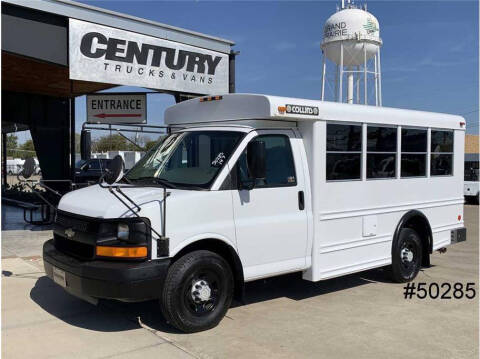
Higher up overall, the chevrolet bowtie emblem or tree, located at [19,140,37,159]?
tree, located at [19,140,37,159]

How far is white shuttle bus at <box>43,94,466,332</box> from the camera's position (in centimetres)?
475

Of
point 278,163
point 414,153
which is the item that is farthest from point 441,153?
point 278,163

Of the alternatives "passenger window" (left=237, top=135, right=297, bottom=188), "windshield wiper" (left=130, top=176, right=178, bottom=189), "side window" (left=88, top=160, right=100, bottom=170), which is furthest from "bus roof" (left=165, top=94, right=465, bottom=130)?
"side window" (left=88, top=160, right=100, bottom=170)

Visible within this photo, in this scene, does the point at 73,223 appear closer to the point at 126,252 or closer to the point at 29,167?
the point at 126,252

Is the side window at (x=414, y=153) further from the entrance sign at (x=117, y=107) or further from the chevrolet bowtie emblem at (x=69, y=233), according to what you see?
the entrance sign at (x=117, y=107)

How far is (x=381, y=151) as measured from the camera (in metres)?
6.88

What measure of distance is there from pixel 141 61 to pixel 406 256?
21.1ft

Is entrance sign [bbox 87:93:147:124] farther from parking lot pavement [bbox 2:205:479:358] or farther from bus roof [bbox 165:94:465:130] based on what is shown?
parking lot pavement [bbox 2:205:479:358]

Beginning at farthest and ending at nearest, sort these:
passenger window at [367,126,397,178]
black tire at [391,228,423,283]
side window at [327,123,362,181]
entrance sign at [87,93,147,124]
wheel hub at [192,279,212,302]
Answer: entrance sign at [87,93,147,124] < black tire at [391,228,423,283] < passenger window at [367,126,397,178] < side window at [327,123,362,181] < wheel hub at [192,279,212,302]

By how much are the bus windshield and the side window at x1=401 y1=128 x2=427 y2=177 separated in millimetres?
2954

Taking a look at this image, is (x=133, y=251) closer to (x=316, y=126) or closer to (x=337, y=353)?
(x=337, y=353)

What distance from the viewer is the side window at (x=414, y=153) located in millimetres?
7238

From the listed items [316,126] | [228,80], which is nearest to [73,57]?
[228,80]

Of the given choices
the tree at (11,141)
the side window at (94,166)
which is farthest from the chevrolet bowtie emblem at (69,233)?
the tree at (11,141)
